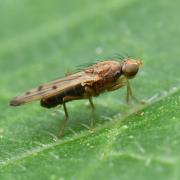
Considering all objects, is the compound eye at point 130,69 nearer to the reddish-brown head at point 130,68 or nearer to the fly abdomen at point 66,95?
the reddish-brown head at point 130,68

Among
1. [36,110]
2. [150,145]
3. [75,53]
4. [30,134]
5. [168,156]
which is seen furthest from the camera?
[75,53]

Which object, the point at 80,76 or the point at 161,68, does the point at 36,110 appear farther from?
the point at 161,68

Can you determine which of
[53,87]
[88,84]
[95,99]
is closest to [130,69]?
[88,84]

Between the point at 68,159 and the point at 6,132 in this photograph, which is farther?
the point at 6,132

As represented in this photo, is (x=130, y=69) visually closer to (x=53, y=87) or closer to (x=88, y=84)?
(x=88, y=84)

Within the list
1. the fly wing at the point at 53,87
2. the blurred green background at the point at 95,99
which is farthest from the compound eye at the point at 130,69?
the fly wing at the point at 53,87

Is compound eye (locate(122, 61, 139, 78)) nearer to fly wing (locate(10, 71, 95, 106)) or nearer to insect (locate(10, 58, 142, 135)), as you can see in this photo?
insect (locate(10, 58, 142, 135))

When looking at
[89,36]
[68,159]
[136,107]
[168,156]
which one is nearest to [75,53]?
[89,36]
